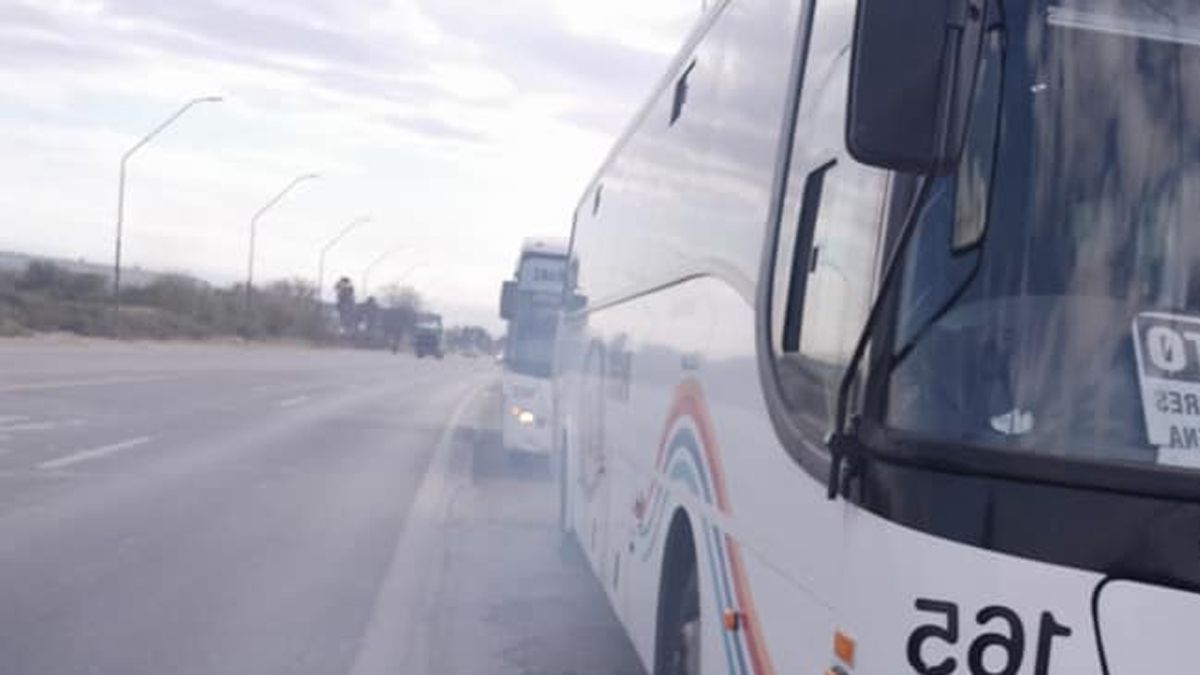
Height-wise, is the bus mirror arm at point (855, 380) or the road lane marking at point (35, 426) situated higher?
the bus mirror arm at point (855, 380)

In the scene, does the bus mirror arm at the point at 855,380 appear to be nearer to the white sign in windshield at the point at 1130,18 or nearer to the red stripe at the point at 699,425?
the white sign in windshield at the point at 1130,18

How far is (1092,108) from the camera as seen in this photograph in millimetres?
3543

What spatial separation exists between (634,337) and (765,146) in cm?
374

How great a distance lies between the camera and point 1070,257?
11.4ft

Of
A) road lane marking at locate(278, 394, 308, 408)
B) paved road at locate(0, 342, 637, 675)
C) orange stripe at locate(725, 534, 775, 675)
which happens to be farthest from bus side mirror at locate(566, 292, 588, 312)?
road lane marking at locate(278, 394, 308, 408)

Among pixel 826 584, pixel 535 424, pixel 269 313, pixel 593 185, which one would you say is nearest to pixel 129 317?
pixel 269 313

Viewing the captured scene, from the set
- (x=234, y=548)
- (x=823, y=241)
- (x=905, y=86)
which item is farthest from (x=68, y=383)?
(x=905, y=86)

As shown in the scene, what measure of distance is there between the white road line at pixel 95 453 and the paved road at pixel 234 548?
0.04m

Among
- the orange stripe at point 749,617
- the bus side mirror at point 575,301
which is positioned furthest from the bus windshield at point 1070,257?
the bus side mirror at point 575,301

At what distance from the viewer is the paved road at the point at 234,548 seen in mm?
8727

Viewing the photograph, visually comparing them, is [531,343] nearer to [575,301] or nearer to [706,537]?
[575,301]

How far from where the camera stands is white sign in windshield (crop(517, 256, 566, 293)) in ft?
79.0

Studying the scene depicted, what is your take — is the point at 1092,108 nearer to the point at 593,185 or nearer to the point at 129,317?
the point at 593,185

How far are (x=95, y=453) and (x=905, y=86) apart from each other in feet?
52.0
